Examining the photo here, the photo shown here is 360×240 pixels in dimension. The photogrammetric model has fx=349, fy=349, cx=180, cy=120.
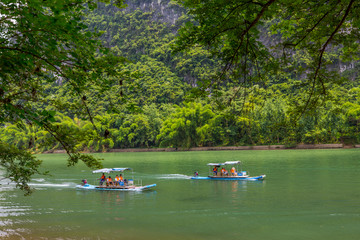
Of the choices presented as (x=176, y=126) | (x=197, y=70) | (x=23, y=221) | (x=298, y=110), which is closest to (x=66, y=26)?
(x=298, y=110)

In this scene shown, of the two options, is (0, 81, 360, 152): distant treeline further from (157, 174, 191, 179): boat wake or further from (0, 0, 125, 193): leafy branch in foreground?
(0, 0, 125, 193): leafy branch in foreground

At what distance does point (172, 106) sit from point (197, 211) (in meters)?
70.9

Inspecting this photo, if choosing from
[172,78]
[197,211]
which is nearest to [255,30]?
[197,211]

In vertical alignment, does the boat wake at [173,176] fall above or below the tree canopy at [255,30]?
below

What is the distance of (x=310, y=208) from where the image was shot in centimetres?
1446

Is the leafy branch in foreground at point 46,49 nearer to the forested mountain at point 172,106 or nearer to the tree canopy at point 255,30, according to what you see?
the forested mountain at point 172,106

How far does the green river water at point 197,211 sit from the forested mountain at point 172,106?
3.32 meters

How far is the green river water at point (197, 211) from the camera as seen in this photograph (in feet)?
38.1

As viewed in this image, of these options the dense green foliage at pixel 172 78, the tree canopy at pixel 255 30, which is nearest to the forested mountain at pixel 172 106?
the dense green foliage at pixel 172 78

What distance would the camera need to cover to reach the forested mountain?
6.20m

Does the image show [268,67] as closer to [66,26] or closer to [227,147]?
[66,26]

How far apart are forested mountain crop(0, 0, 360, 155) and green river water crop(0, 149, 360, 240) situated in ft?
10.9

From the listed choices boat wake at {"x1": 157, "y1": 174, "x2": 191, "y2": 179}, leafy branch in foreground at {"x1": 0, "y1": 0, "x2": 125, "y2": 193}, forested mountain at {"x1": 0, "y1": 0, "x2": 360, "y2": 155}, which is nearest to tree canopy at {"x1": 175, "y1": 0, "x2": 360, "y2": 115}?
forested mountain at {"x1": 0, "y1": 0, "x2": 360, "y2": 155}

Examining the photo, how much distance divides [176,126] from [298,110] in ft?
193
